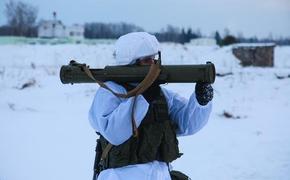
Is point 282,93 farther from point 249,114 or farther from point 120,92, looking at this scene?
point 120,92

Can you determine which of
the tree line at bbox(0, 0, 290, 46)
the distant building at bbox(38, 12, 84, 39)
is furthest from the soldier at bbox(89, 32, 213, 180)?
the distant building at bbox(38, 12, 84, 39)

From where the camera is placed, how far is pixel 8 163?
590 centimetres

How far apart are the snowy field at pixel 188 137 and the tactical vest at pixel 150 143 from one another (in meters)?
2.80

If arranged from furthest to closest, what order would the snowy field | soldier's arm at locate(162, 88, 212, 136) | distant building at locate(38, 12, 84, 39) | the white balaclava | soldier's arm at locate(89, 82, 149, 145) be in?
distant building at locate(38, 12, 84, 39) → the snowy field → soldier's arm at locate(162, 88, 212, 136) → the white balaclava → soldier's arm at locate(89, 82, 149, 145)

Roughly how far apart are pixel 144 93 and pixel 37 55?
24.4m

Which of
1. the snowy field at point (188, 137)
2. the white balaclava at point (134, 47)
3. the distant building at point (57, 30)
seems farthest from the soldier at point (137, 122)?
the distant building at point (57, 30)

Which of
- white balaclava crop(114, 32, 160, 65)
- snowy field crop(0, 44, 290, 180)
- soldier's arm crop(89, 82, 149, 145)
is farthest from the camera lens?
snowy field crop(0, 44, 290, 180)

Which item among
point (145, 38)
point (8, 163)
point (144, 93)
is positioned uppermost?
point (145, 38)

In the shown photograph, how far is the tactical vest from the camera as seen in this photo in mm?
2477

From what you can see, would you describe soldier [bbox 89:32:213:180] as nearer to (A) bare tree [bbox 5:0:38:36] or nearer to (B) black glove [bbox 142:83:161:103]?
(B) black glove [bbox 142:83:161:103]

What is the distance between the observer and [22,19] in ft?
146

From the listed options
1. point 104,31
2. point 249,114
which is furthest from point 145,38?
point 104,31

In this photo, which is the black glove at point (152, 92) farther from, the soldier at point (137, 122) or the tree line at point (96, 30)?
the tree line at point (96, 30)

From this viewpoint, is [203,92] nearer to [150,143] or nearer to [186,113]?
[186,113]
